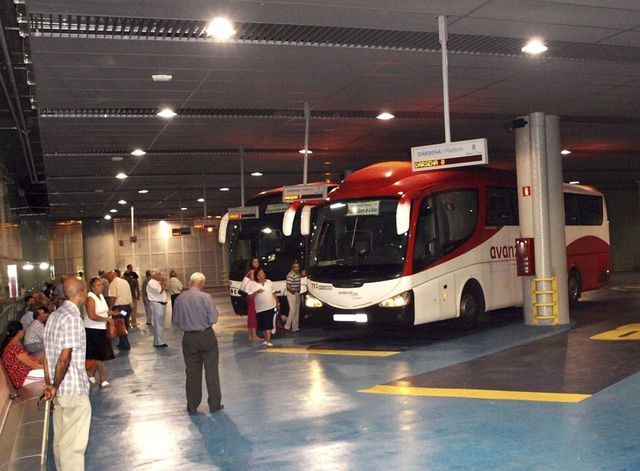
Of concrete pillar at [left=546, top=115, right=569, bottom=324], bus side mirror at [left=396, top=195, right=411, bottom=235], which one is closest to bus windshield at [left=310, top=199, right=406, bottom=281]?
bus side mirror at [left=396, top=195, right=411, bottom=235]

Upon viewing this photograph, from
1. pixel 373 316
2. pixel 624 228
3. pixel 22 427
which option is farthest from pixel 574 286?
pixel 624 228

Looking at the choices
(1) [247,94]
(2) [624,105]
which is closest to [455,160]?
(1) [247,94]

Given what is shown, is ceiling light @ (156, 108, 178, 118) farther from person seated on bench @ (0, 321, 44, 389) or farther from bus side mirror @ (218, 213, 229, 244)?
bus side mirror @ (218, 213, 229, 244)

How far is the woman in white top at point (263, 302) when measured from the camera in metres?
16.6

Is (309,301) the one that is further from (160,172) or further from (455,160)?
(160,172)

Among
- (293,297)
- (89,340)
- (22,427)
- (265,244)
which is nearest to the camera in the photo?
(22,427)

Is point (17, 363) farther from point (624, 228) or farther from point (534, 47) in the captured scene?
point (624, 228)

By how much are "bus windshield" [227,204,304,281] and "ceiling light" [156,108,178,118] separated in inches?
237

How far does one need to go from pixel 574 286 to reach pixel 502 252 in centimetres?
377

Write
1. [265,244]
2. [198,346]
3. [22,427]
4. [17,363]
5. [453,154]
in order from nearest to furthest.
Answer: [22,427], [198,346], [17,363], [453,154], [265,244]

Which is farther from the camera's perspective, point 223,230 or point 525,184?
point 223,230

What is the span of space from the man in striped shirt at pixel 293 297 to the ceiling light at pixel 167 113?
197 inches

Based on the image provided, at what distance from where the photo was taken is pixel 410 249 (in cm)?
1565

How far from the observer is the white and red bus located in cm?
1561
